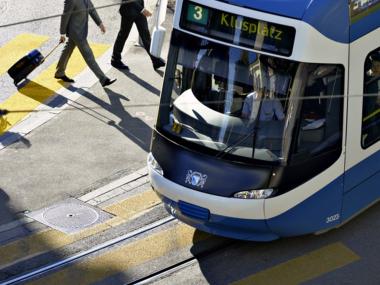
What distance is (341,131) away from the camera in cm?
934

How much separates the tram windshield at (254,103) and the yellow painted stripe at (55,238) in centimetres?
151

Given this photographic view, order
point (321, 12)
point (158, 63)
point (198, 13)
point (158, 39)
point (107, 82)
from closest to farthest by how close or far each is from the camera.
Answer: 1. point (321, 12)
2. point (198, 13)
3. point (158, 39)
4. point (107, 82)
5. point (158, 63)

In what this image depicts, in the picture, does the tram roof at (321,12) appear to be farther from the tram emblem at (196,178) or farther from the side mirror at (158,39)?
the tram emblem at (196,178)

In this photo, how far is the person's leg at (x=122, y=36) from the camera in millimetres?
14453

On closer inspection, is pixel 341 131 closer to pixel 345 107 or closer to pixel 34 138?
pixel 345 107

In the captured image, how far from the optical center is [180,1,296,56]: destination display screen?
28.9ft

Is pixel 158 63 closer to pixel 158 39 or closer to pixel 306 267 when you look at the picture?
pixel 158 39

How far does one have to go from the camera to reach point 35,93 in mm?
14008

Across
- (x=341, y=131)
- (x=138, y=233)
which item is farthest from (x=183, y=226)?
(x=341, y=131)

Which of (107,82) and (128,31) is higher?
(128,31)

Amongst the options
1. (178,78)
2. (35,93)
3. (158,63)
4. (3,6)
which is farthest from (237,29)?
(3,6)

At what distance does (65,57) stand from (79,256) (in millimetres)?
5108

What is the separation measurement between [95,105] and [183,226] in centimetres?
378

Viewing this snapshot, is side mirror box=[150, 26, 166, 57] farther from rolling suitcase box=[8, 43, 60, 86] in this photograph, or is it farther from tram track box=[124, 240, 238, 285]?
rolling suitcase box=[8, 43, 60, 86]
